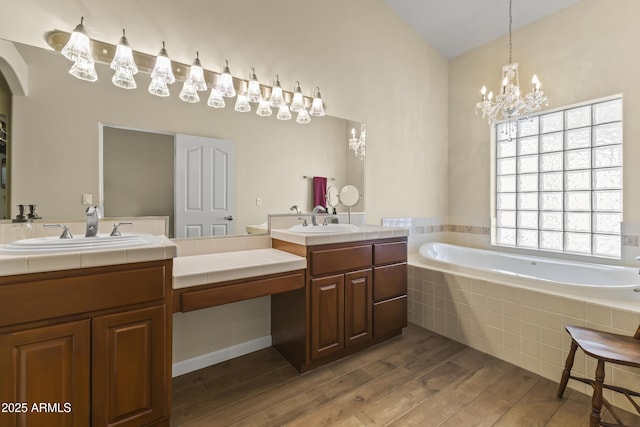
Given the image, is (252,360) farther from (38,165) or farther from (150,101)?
(150,101)

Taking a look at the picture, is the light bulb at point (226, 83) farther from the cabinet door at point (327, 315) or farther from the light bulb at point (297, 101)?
the cabinet door at point (327, 315)

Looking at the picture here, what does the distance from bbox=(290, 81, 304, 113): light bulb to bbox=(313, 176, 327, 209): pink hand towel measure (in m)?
0.59

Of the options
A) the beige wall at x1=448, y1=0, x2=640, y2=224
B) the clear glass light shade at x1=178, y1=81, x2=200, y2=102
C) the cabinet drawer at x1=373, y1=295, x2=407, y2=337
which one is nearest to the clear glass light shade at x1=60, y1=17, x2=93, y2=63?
the clear glass light shade at x1=178, y1=81, x2=200, y2=102

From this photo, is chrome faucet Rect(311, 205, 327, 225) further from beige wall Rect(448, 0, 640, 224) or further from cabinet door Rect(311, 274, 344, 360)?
beige wall Rect(448, 0, 640, 224)

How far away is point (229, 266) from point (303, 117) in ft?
4.69

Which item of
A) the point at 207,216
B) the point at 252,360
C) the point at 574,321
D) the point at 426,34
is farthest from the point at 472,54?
the point at 252,360

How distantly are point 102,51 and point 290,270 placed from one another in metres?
1.70

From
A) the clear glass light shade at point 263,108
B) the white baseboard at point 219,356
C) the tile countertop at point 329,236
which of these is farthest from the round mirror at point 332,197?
the white baseboard at point 219,356

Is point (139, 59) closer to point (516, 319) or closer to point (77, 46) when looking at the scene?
point (77, 46)

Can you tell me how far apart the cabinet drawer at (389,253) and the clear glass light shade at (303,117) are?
120cm

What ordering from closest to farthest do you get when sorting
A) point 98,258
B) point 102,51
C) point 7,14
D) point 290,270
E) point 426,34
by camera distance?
point 98,258 → point 7,14 → point 102,51 → point 290,270 → point 426,34

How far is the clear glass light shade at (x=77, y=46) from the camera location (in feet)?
5.02

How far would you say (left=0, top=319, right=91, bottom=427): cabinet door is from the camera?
3.38ft

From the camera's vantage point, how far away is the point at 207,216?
1979 mm
